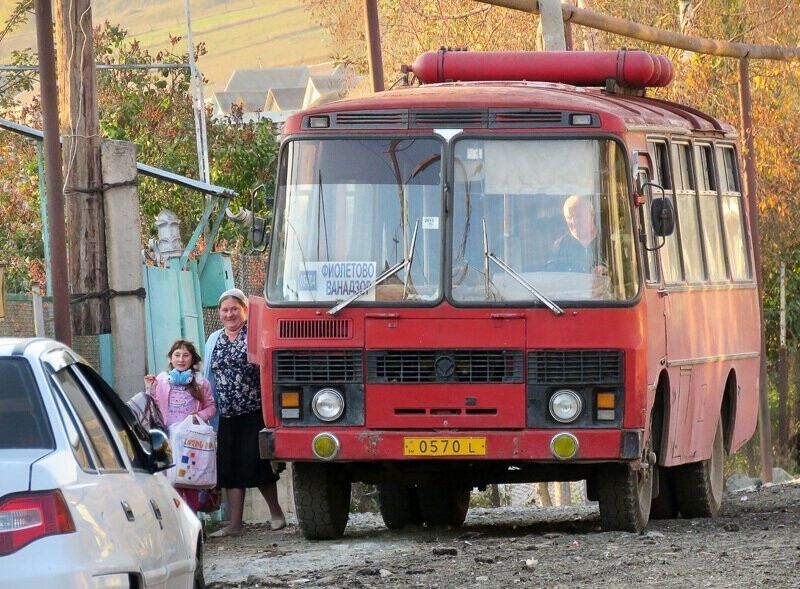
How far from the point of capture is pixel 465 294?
40.3 ft

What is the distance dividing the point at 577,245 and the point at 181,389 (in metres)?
2.92

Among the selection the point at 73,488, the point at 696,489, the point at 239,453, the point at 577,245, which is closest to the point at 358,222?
the point at 577,245

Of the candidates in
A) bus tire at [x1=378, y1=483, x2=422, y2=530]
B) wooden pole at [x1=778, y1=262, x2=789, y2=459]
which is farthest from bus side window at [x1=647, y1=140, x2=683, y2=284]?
wooden pole at [x1=778, y1=262, x2=789, y2=459]

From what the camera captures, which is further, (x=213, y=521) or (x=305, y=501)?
(x=213, y=521)

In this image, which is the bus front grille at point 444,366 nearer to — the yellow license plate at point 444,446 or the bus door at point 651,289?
the yellow license plate at point 444,446

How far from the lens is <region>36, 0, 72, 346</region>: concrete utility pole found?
13188mm

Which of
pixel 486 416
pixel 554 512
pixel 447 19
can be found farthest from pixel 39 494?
pixel 447 19

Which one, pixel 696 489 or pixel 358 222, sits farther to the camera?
pixel 696 489

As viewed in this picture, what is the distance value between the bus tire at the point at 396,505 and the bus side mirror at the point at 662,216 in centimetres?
343

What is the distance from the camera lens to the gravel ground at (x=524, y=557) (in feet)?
33.0

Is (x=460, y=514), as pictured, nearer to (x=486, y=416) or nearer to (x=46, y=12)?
(x=486, y=416)

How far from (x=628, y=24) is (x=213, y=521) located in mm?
11730

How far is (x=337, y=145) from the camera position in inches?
498

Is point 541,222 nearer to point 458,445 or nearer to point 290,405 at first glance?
point 458,445
